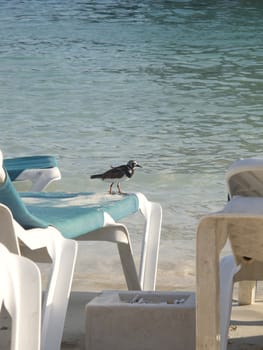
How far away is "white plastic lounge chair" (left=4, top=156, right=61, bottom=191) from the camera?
14.6 feet

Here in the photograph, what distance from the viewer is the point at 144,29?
66.1 ft

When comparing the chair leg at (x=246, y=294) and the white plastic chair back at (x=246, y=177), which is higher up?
the white plastic chair back at (x=246, y=177)

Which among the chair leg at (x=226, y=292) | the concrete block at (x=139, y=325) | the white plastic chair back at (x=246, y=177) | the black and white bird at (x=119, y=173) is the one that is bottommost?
the black and white bird at (x=119, y=173)

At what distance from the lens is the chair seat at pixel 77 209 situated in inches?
133

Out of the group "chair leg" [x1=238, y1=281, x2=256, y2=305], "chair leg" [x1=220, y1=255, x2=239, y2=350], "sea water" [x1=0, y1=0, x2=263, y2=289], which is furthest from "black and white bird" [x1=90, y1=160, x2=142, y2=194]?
"chair leg" [x1=220, y1=255, x2=239, y2=350]

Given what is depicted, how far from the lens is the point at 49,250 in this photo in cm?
308

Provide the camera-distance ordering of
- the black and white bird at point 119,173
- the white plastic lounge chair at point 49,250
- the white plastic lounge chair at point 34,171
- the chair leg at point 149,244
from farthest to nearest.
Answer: the black and white bird at point 119,173 < the white plastic lounge chair at point 34,171 < the chair leg at point 149,244 < the white plastic lounge chair at point 49,250

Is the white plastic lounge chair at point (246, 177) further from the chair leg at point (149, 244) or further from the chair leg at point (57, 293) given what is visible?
the chair leg at point (149, 244)

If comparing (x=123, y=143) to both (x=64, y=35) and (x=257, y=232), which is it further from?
(x=64, y=35)

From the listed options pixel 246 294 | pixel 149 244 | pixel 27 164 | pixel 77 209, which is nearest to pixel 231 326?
pixel 246 294

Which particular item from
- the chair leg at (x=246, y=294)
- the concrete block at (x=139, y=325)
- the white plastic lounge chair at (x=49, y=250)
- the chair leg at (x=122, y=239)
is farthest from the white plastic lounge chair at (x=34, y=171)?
the concrete block at (x=139, y=325)

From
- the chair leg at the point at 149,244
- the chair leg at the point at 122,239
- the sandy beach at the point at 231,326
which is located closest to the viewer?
the sandy beach at the point at 231,326

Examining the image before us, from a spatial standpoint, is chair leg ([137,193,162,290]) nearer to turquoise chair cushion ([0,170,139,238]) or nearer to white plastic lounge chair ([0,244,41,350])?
turquoise chair cushion ([0,170,139,238])

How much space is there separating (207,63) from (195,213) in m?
9.08
